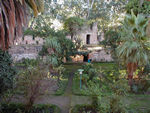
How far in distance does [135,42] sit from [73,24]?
29.2 ft

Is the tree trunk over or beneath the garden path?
over

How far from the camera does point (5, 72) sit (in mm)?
5391

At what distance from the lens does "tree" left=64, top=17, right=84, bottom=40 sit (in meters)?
15.7

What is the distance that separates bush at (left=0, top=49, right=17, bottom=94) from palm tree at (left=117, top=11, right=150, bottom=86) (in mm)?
6467

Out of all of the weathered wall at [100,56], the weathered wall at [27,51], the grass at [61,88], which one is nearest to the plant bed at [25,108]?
the grass at [61,88]

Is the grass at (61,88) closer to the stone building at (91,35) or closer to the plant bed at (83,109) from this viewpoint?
the plant bed at (83,109)

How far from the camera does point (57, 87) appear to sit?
10156 mm

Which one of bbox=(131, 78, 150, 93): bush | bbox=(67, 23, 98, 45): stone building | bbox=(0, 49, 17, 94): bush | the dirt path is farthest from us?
bbox=(67, 23, 98, 45): stone building

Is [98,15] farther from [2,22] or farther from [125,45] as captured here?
[2,22]

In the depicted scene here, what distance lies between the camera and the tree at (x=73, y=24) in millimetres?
15709

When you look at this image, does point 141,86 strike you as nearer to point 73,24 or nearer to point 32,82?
point 32,82

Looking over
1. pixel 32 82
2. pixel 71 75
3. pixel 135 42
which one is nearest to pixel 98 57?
pixel 71 75

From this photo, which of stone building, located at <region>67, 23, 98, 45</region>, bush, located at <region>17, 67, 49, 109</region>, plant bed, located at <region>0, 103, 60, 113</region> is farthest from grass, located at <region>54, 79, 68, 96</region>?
stone building, located at <region>67, 23, 98, 45</region>

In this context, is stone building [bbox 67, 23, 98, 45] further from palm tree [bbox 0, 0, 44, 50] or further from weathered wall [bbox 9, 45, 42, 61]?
palm tree [bbox 0, 0, 44, 50]
